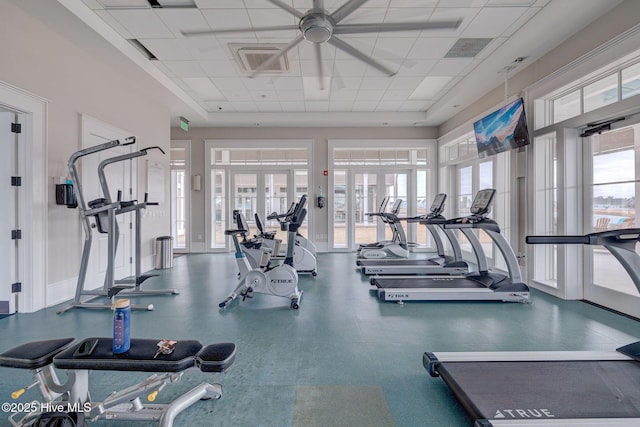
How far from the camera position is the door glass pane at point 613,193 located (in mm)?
3309

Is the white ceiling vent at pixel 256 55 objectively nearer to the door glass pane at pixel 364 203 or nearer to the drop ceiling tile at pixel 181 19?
the drop ceiling tile at pixel 181 19

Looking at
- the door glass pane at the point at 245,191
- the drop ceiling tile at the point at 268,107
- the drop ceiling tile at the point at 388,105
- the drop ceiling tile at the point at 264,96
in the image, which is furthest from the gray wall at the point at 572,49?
the door glass pane at the point at 245,191

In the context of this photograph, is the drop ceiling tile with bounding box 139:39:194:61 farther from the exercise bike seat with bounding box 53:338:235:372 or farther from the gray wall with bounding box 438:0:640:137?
the gray wall with bounding box 438:0:640:137

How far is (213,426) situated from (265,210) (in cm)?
665

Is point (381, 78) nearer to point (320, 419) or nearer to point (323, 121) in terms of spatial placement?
point (323, 121)

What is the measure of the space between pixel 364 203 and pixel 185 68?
5.18m

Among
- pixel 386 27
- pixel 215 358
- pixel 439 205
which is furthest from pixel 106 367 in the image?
pixel 439 205

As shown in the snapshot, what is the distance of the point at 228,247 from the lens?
8.03 metres

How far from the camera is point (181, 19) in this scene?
145 inches

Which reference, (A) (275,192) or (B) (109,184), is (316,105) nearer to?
(A) (275,192)

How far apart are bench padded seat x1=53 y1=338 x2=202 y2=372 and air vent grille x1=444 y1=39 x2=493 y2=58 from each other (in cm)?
494

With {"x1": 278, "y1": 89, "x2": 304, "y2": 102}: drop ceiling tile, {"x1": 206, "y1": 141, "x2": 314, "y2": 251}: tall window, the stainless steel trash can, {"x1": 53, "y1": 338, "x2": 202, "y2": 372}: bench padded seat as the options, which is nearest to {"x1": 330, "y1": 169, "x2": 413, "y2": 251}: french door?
{"x1": 206, "y1": 141, "x2": 314, "y2": 251}: tall window

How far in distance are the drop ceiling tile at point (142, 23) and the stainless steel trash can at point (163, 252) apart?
11.7 ft

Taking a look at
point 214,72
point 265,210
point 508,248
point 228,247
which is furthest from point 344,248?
point 214,72
